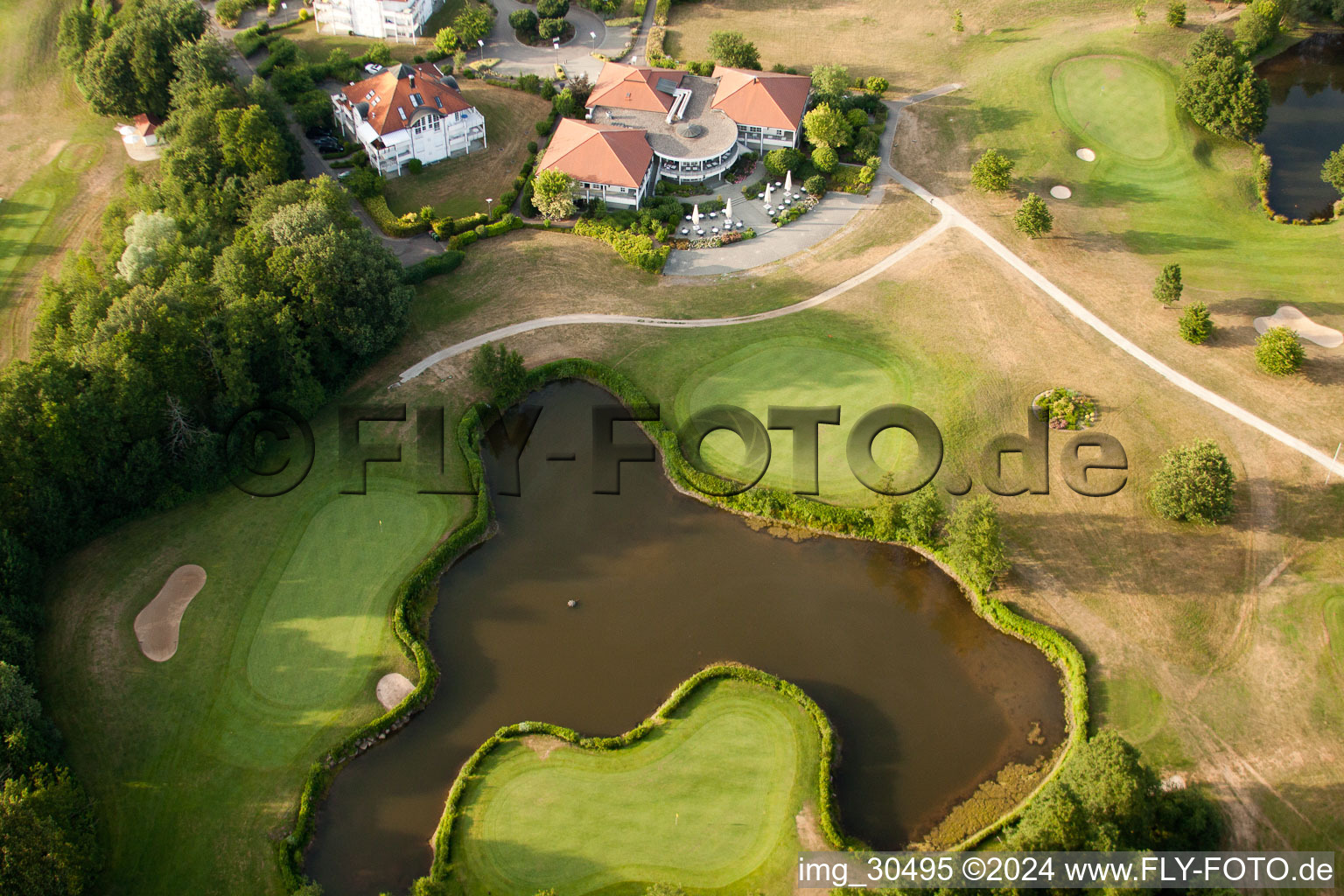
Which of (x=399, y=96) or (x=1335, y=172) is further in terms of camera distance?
(x=399, y=96)

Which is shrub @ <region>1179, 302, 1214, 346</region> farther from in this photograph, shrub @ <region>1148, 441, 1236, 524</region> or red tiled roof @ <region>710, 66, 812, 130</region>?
red tiled roof @ <region>710, 66, 812, 130</region>

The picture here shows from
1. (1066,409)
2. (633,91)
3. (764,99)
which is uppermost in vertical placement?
(633,91)

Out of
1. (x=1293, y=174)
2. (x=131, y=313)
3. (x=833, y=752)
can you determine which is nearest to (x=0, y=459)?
(x=131, y=313)

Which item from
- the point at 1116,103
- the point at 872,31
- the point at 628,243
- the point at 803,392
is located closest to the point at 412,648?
the point at 803,392

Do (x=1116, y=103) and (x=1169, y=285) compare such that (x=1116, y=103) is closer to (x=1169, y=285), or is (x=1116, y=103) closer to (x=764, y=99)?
(x=1169, y=285)

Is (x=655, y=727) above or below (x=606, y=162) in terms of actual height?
below

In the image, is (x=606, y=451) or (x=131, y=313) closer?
(x=131, y=313)

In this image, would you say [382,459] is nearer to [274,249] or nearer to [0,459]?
[274,249]
